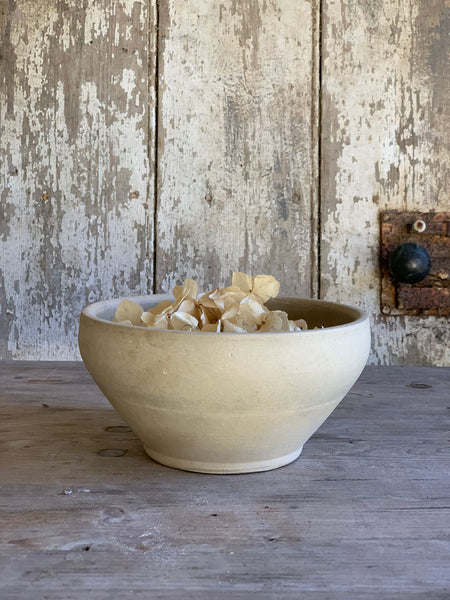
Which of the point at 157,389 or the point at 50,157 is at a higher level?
the point at 50,157

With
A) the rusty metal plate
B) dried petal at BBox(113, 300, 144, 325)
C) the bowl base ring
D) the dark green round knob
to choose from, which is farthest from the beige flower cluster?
the rusty metal plate

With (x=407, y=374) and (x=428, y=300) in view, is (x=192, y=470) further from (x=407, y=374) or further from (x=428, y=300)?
(x=428, y=300)

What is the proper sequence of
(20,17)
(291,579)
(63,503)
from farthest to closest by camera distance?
(20,17) < (63,503) < (291,579)

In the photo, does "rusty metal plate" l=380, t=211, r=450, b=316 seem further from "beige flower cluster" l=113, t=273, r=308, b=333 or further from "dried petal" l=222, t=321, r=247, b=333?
"dried petal" l=222, t=321, r=247, b=333

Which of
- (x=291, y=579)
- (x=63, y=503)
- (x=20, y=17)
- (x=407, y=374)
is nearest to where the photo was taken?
(x=291, y=579)

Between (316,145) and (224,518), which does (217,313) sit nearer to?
(224,518)

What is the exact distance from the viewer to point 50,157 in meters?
1.40

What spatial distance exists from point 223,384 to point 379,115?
3.30ft

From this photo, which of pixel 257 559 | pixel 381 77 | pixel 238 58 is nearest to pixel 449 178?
pixel 381 77

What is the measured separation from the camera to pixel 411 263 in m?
1.30

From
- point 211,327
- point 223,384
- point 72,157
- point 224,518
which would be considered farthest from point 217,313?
point 72,157

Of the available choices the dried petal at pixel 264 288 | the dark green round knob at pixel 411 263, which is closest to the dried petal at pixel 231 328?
the dried petal at pixel 264 288

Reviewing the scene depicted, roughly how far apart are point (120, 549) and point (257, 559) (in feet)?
0.39

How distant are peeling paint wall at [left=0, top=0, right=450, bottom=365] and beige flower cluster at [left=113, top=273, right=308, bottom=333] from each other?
25.1 inches
